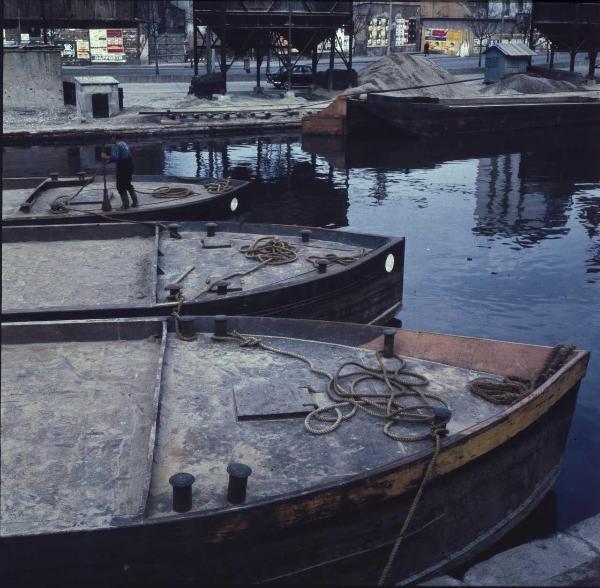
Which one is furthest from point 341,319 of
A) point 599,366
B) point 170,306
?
point 599,366

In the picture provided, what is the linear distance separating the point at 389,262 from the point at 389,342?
4.11 meters

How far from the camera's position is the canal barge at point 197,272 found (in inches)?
415

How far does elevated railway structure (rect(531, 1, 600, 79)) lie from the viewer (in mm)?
53531

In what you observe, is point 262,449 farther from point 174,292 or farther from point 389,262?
point 389,262

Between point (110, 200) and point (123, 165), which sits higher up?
point (123, 165)

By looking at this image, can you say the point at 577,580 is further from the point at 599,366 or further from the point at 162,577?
the point at 599,366

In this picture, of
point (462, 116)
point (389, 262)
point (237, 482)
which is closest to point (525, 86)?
point (462, 116)

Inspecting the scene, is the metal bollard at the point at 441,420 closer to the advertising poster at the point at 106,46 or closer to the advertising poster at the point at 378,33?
the advertising poster at the point at 106,46

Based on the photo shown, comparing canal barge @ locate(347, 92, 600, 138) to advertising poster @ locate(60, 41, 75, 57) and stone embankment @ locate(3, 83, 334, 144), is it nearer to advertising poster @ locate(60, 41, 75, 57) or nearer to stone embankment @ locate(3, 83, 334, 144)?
stone embankment @ locate(3, 83, 334, 144)

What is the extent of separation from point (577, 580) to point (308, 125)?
3276 centimetres

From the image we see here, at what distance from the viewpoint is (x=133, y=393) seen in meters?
7.96

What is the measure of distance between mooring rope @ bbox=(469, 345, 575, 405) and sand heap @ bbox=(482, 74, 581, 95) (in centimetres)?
4586

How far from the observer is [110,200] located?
55.8 feet

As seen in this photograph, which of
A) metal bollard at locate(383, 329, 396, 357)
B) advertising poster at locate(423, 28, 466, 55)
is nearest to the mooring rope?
metal bollard at locate(383, 329, 396, 357)
